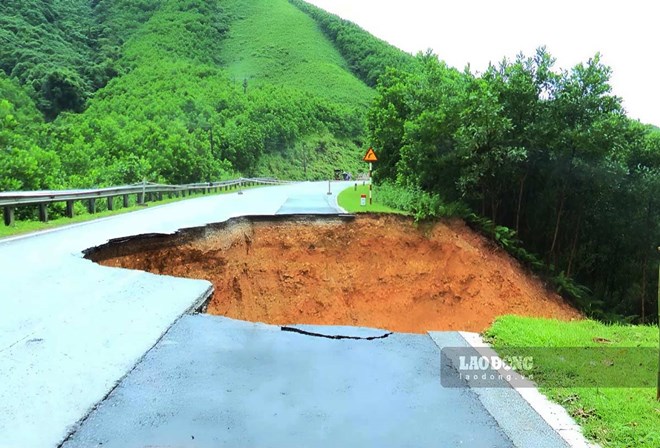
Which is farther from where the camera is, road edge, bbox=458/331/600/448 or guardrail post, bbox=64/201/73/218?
guardrail post, bbox=64/201/73/218

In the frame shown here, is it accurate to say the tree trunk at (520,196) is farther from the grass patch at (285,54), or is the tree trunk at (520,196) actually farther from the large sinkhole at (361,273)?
the grass patch at (285,54)

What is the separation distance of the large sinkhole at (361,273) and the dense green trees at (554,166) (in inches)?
96.0

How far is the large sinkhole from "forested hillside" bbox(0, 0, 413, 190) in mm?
8433

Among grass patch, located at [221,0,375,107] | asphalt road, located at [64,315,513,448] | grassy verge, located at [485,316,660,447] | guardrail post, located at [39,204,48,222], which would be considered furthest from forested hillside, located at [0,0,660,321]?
asphalt road, located at [64,315,513,448]

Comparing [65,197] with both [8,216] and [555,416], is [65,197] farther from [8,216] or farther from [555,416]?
[555,416]

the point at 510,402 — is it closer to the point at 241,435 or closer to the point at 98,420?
the point at 241,435

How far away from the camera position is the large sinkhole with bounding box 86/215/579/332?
1448 cm

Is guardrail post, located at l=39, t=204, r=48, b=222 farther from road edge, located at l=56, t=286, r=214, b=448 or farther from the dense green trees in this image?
the dense green trees

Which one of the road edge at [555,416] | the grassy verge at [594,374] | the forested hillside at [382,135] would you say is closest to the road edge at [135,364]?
the road edge at [555,416]

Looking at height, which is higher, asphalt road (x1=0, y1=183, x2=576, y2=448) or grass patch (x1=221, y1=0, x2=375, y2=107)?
grass patch (x1=221, y1=0, x2=375, y2=107)

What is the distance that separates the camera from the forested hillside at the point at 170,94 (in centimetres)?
3681

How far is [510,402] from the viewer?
12.6 feet

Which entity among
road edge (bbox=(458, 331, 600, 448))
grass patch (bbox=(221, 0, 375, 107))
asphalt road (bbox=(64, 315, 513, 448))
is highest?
grass patch (bbox=(221, 0, 375, 107))

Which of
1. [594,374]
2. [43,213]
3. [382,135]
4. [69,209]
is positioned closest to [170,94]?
[382,135]
